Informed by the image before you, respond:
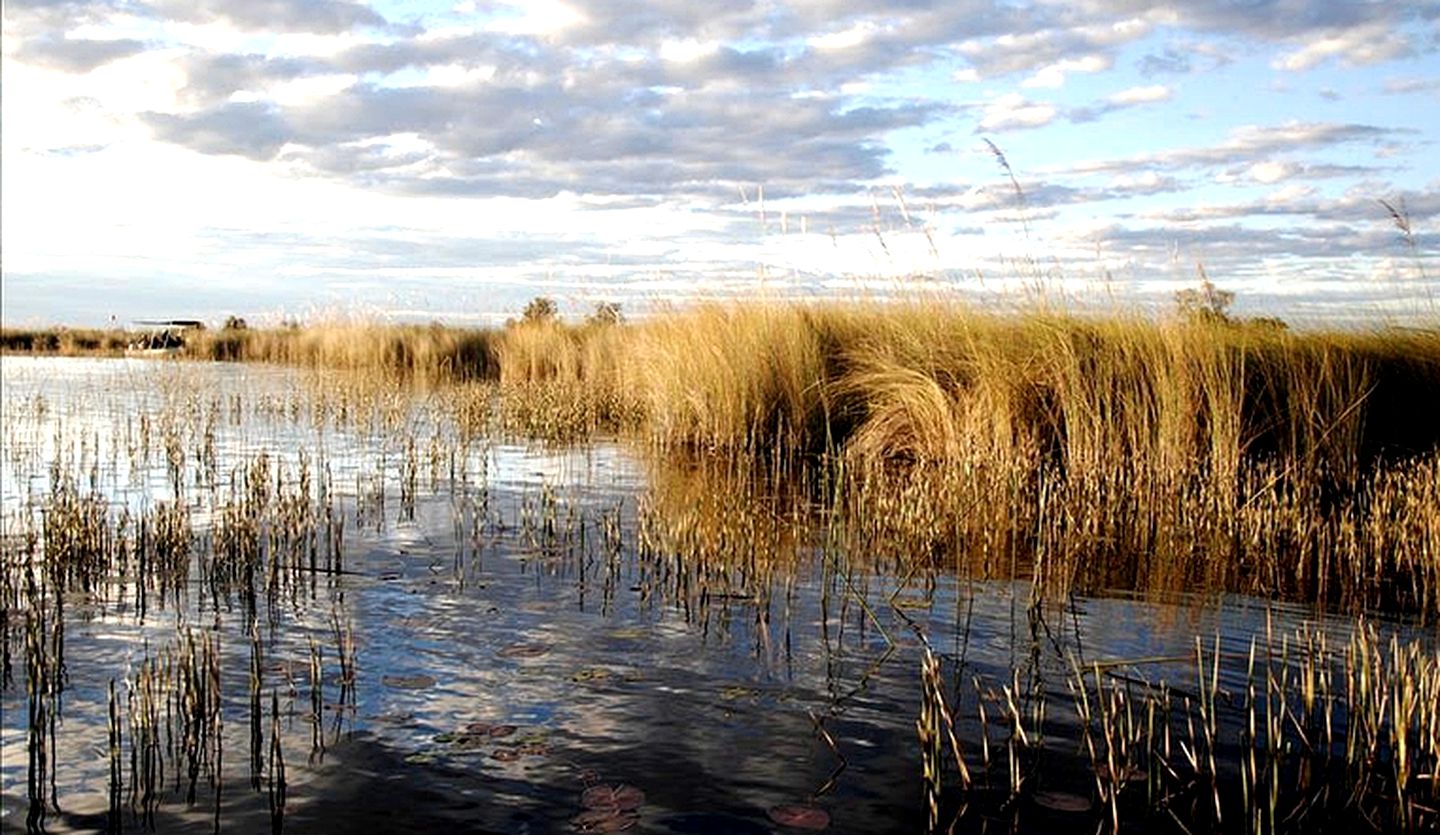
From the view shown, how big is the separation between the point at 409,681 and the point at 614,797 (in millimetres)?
1345

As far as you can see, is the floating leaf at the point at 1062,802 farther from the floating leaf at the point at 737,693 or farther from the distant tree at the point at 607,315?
the distant tree at the point at 607,315

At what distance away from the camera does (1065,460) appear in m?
9.92

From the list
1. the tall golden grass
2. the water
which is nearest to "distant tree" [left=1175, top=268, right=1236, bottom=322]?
the tall golden grass

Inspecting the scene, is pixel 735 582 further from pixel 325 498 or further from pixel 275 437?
pixel 275 437

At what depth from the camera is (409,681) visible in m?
4.73

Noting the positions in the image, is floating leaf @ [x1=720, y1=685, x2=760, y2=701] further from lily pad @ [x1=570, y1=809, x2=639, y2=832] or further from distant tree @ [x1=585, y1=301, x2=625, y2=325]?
distant tree @ [x1=585, y1=301, x2=625, y2=325]

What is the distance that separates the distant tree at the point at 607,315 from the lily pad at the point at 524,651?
1337 cm

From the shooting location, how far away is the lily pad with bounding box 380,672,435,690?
4668 millimetres

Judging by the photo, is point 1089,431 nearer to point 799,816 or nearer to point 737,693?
point 737,693

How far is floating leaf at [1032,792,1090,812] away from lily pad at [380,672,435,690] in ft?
7.48

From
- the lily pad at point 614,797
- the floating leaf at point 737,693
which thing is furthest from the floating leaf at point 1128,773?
the lily pad at point 614,797

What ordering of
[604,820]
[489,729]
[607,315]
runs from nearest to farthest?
[604,820], [489,729], [607,315]

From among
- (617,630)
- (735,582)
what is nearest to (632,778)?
(617,630)

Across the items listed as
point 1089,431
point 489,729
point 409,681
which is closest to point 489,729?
point 489,729
